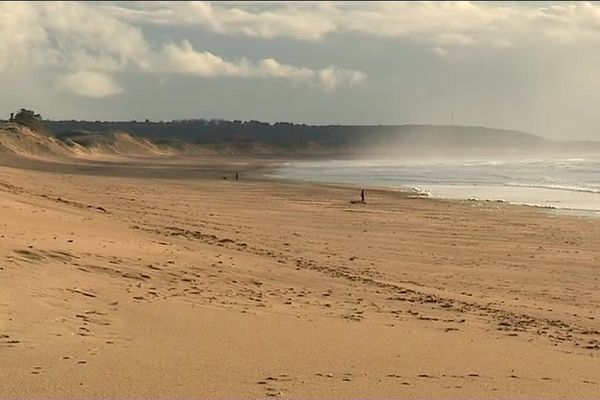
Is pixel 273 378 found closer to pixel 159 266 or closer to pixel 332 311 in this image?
pixel 332 311

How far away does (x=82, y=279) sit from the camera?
10.6 meters

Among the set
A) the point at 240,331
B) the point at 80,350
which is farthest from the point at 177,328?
the point at 80,350

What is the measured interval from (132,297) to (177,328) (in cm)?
181

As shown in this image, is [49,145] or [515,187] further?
[49,145]

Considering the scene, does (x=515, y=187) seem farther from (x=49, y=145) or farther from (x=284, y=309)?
(x=49, y=145)

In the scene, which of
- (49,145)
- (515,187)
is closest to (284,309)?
(515,187)

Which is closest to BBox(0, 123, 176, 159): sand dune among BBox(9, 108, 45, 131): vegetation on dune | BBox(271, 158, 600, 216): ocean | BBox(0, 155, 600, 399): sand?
BBox(9, 108, 45, 131): vegetation on dune

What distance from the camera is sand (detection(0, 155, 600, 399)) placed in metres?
6.61

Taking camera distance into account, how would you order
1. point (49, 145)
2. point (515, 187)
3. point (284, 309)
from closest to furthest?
point (284, 309) < point (515, 187) < point (49, 145)

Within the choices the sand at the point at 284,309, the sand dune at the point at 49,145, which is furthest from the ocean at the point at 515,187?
the sand dune at the point at 49,145

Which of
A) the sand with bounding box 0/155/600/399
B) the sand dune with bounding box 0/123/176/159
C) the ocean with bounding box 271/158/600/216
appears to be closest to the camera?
the sand with bounding box 0/155/600/399

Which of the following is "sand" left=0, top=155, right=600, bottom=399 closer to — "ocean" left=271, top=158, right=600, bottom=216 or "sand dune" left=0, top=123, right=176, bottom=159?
"ocean" left=271, top=158, right=600, bottom=216

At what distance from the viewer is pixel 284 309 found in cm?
1023

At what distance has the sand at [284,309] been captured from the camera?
6605mm
